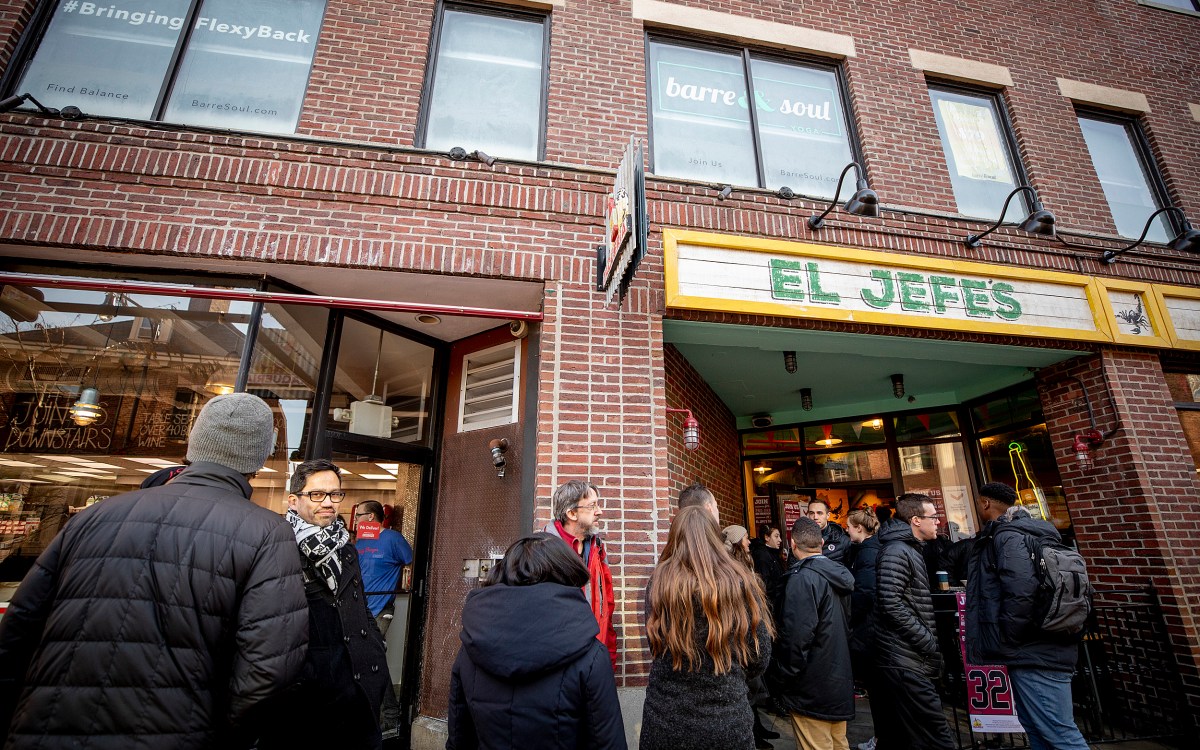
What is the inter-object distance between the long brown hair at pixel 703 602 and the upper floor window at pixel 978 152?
239 inches

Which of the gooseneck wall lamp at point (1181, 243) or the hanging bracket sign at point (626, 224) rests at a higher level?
the gooseneck wall lamp at point (1181, 243)

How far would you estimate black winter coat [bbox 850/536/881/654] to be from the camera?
165 inches

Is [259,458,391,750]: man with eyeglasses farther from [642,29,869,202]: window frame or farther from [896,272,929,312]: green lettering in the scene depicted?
[896,272,929,312]: green lettering

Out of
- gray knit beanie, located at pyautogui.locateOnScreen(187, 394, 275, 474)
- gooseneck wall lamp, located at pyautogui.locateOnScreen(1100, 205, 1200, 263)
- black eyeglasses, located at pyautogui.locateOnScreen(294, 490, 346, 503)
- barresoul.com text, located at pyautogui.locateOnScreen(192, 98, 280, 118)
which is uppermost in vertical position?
barresoul.com text, located at pyautogui.locateOnScreen(192, 98, 280, 118)

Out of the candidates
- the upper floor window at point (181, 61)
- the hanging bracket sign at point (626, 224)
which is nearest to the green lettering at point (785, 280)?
the hanging bracket sign at point (626, 224)

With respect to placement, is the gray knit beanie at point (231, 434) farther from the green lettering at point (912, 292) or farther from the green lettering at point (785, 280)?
the green lettering at point (912, 292)

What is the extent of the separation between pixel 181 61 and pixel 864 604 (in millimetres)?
7961

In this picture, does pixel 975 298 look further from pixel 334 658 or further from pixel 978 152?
pixel 334 658

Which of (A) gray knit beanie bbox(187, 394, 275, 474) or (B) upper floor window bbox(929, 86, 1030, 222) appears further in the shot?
(B) upper floor window bbox(929, 86, 1030, 222)

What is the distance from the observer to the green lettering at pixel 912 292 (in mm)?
5430

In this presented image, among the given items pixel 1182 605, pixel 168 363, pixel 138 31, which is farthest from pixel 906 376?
pixel 138 31

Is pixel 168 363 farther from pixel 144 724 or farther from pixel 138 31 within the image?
pixel 144 724

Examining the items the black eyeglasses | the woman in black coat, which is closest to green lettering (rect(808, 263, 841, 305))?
the woman in black coat

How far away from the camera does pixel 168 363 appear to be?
4820 mm
